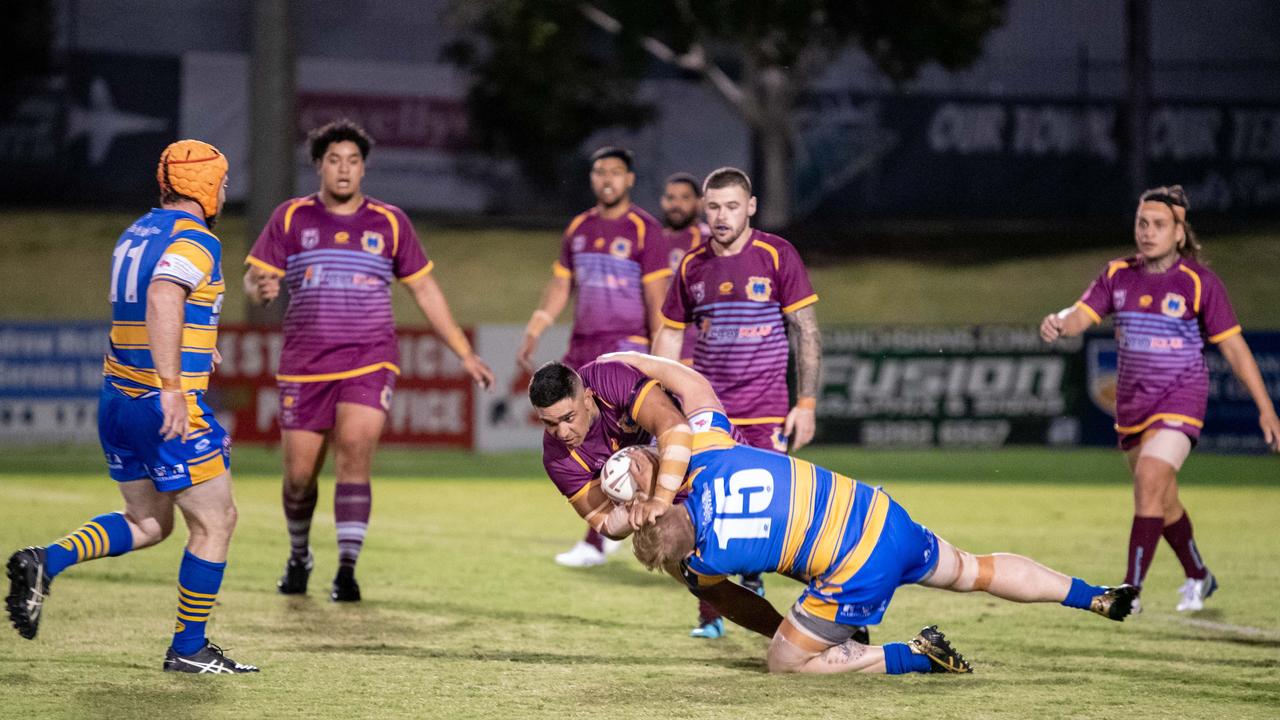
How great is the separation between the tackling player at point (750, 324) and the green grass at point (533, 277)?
722 inches

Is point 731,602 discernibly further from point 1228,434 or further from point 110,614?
point 1228,434

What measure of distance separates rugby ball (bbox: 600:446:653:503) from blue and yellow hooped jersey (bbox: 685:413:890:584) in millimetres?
230

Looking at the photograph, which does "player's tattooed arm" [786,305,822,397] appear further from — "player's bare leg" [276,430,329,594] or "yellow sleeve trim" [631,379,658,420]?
"player's bare leg" [276,430,329,594]

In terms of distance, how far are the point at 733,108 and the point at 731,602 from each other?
2541 centimetres

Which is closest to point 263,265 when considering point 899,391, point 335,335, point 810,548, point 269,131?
point 335,335

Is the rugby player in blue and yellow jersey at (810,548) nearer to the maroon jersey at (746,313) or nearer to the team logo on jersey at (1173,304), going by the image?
the maroon jersey at (746,313)

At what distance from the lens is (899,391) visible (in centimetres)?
1755

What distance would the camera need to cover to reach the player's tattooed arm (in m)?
7.93

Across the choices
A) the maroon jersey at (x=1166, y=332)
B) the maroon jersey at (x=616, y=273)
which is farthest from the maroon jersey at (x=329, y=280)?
the maroon jersey at (x=1166, y=332)

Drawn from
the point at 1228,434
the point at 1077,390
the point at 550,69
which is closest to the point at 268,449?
the point at 1077,390

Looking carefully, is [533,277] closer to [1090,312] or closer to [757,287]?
[1090,312]

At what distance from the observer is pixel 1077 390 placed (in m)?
17.5

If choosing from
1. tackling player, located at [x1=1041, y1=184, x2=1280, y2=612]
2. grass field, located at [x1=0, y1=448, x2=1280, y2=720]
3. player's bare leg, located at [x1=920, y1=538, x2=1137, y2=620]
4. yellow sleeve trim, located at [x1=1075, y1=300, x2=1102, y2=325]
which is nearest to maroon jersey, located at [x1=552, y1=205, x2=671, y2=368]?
grass field, located at [x1=0, y1=448, x2=1280, y2=720]

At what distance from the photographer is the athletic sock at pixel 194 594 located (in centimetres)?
640
